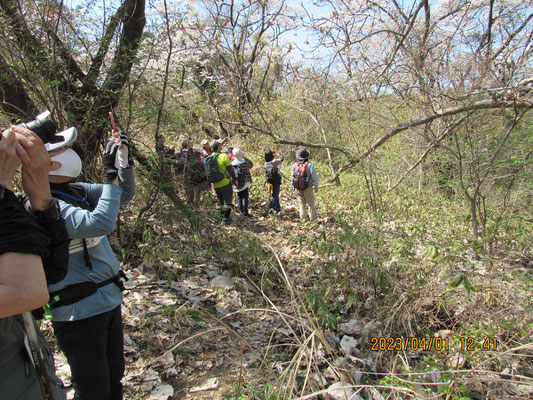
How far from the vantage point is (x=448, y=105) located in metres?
5.05

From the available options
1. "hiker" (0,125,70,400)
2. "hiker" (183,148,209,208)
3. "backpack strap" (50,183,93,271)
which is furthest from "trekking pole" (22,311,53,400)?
"hiker" (183,148,209,208)

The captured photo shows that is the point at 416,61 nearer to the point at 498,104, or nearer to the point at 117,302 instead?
the point at 498,104

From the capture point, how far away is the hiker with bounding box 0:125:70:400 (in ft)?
3.45

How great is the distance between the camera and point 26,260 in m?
1.08

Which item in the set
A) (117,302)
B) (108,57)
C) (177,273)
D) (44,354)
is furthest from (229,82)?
(44,354)

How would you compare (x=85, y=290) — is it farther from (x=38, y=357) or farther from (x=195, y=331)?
(x=195, y=331)

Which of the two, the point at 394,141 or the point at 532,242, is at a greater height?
the point at 394,141

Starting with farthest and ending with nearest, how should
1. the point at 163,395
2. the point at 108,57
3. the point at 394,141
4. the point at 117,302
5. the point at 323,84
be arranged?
the point at 394,141
the point at 323,84
the point at 108,57
the point at 163,395
the point at 117,302

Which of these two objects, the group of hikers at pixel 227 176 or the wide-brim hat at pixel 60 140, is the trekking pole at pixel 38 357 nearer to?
the wide-brim hat at pixel 60 140

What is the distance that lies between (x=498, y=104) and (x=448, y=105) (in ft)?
2.59

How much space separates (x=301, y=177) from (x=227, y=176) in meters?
1.47

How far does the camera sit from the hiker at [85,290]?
167 centimetres

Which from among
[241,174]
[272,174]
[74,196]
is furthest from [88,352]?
[272,174]
